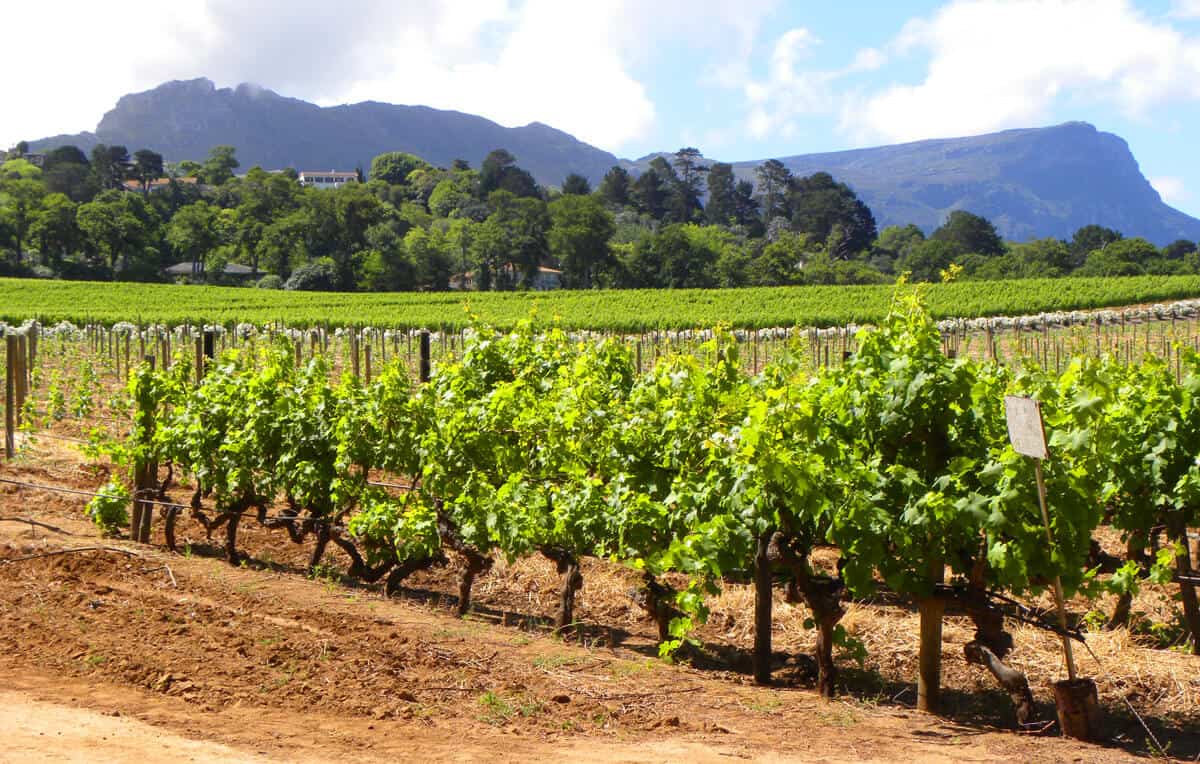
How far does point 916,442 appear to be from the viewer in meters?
5.58

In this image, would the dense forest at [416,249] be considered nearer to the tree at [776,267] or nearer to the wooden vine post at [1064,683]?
the tree at [776,267]

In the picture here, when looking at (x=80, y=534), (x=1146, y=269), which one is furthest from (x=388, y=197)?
(x=80, y=534)

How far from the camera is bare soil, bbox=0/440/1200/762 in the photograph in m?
4.80

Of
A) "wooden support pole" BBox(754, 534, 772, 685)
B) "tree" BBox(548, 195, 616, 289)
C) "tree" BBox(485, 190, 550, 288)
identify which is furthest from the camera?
"tree" BBox(485, 190, 550, 288)

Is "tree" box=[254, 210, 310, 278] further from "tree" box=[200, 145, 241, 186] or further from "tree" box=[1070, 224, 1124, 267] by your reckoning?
"tree" box=[1070, 224, 1124, 267]

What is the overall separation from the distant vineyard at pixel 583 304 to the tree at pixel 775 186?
303 feet

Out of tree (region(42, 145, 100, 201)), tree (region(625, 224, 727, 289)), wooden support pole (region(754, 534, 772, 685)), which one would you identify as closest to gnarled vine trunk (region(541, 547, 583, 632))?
wooden support pole (region(754, 534, 772, 685))

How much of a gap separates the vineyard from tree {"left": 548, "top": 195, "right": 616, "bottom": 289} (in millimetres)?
74132

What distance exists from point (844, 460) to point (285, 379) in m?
5.05

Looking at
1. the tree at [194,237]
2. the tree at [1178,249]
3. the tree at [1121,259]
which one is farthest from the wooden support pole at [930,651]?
the tree at [1178,249]

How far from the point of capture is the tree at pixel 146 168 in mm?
126562

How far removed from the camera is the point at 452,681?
5.70 meters

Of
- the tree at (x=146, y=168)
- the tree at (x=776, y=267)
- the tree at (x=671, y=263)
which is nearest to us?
the tree at (x=671, y=263)

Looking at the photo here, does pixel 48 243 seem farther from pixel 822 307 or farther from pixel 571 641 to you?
pixel 571 641
